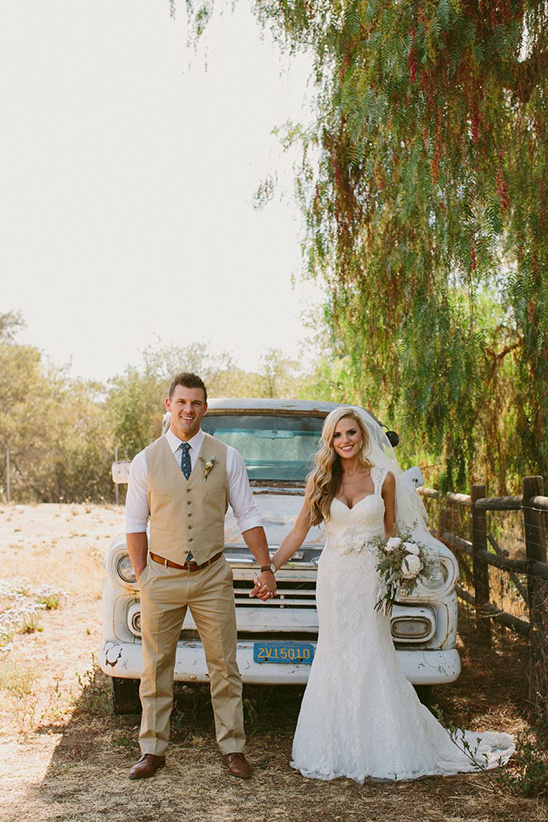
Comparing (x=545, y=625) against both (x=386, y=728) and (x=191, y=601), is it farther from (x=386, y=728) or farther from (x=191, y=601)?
(x=191, y=601)

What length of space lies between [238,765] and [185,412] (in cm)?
187

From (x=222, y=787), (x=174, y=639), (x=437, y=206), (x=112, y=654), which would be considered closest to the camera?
(x=222, y=787)

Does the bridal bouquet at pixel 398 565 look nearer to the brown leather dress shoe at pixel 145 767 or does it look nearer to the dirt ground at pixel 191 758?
the dirt ground at pixel 191 758

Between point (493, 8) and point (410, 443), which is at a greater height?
point (493, 8)

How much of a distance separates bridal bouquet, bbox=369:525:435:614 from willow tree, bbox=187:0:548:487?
89.4 inches

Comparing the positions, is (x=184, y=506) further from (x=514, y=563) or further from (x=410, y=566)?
(x=514, y=563)

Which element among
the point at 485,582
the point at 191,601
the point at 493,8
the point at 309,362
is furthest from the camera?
the point at 309,362

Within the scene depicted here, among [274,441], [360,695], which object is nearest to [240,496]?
[360,695]

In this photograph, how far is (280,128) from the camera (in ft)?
29.2

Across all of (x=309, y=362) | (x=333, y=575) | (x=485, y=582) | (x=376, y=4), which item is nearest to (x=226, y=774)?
(x=333, y=575)

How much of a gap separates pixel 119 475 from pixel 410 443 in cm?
342

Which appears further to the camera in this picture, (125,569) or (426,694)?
(426,694)

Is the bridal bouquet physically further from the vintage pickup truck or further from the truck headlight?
the truck headlight

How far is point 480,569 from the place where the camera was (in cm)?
811
